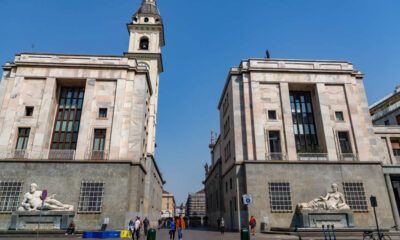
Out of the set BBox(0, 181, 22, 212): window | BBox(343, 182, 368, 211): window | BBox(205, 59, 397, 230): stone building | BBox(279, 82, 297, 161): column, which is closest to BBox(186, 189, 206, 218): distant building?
BBox(205, 59, 397, 230): stone building

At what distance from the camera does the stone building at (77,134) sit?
23.8m

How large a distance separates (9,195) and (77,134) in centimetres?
803

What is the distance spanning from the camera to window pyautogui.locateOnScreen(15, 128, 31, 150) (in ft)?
85.3

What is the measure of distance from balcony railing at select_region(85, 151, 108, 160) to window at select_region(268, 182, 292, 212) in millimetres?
16745

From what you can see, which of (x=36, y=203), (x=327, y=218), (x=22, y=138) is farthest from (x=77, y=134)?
(x=327, y=218)

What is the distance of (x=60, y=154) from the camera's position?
25.9 m

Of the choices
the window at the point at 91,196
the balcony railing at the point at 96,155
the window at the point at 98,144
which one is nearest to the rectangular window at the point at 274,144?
the balcony railing at the point at 96,155

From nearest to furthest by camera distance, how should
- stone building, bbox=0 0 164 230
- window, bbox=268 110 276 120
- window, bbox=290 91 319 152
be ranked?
stone building, bbox=0 0 164 230, window, bbox=268 110 276 120, window, bbox=290 91 319 152

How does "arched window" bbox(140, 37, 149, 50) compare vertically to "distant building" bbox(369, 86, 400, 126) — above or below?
above

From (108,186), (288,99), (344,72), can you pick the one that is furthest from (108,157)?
(344,72)

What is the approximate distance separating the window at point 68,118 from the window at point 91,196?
17.5 feet

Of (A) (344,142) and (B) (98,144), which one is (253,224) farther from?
(B) (98,144)

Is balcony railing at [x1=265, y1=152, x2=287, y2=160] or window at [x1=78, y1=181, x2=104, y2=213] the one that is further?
balcony railing at [x1=265, y1=152, x2=287, y2=160]

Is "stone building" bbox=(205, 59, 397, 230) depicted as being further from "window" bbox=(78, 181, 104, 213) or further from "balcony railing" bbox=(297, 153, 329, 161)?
"window" bbox=(78, 181, 104, 213)
